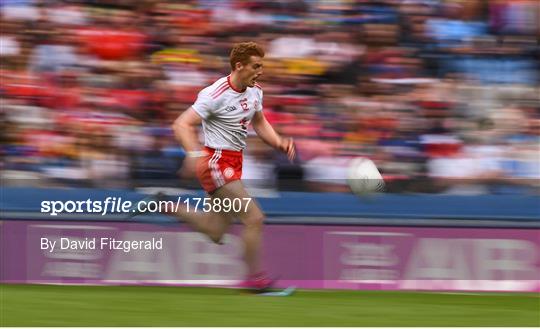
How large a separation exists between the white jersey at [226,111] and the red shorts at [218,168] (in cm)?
5

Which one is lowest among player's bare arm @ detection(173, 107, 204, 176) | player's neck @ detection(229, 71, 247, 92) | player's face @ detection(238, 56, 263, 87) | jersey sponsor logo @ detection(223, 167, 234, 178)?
jersey sponsor logo @ detection(223, 167, 234, 178)

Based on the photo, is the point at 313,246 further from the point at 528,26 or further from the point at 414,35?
the point at 528,26

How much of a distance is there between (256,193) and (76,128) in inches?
78.7

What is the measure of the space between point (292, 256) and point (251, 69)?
1.67 metres

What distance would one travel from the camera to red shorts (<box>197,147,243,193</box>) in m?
7.23

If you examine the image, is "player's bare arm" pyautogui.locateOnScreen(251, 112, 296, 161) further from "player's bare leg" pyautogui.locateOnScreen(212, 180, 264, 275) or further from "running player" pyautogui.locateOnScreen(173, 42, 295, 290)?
"player's bare leg" pyautogui.locateOnScreen(212, 180, 264, 275)

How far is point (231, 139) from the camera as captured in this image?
7293 millimetres

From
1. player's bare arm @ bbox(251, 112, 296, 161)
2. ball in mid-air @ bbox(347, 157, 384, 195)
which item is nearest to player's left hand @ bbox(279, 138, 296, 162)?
player's bare arm @ bbox(251, 112, 296, 161)

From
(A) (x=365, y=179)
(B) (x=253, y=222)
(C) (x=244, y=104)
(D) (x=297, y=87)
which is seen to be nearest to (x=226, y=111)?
(C) (x=244, y=104)

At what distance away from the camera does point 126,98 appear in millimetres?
9312

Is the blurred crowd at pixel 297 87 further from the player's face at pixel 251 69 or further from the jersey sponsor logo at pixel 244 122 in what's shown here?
the player's face at pixel 251 69

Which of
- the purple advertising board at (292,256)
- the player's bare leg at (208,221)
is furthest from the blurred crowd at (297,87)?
the player's bare leg at (208,221)

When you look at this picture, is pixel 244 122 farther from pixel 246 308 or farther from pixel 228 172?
pixel 246 308

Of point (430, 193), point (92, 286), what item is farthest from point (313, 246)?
point (92, 286)
